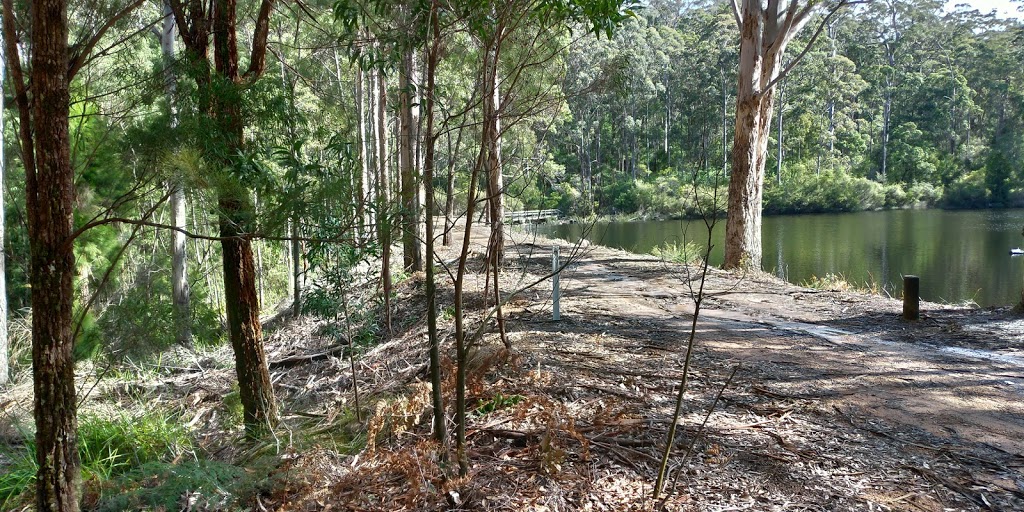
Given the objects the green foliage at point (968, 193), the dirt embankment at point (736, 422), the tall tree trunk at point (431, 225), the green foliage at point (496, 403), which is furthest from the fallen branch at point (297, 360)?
the green foliage at point (968, 193)

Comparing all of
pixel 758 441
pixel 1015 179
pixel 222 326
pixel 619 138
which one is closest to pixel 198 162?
pixel 758 441

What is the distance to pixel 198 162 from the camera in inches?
137

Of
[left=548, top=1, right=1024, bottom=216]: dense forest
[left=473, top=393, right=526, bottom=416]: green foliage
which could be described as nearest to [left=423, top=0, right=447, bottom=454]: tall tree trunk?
[left=473, top=393, right=526, bottom=416]: green foliage

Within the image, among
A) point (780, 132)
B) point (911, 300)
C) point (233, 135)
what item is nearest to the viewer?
point (233, 135)

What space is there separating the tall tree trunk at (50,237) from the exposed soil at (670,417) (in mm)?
776

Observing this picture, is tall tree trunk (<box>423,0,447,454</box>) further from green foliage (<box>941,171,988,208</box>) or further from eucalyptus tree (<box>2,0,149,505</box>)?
green foliage (<box>941,171,988,208</box>)

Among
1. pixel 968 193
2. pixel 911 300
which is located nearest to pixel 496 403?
pixel 911 300

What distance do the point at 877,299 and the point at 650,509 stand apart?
20.7ft

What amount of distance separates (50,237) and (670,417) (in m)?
3.19

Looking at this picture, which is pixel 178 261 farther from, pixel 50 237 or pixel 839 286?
pixel 839 286

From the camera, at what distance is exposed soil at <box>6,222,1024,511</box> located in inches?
124

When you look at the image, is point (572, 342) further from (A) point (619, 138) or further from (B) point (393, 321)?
(A) point (619, 138)

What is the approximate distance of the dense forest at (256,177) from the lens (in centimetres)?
287

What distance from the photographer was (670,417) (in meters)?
3.95
